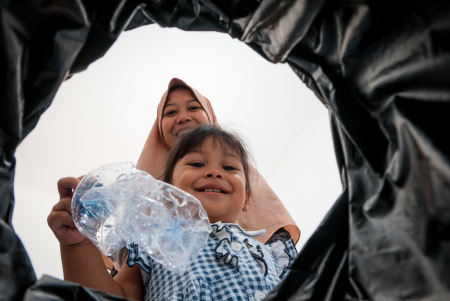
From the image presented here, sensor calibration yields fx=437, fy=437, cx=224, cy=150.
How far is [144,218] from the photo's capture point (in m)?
0.69

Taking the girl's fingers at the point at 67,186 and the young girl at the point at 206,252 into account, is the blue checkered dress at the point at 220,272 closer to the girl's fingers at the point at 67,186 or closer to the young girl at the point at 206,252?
the young girl at the point at 206,252

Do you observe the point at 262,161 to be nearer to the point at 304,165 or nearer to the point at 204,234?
the point at 304,165

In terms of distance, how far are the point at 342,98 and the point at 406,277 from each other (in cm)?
17

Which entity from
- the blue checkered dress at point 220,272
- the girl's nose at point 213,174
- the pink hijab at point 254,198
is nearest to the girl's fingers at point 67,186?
the blue checkered dress at point 220,272

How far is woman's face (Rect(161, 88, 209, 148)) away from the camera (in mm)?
1230

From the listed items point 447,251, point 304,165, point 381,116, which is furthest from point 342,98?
point 304,165

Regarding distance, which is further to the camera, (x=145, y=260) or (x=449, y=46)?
(x=145, y=260)

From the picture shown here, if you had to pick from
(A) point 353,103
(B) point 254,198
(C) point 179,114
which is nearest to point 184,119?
(C) point 179,114

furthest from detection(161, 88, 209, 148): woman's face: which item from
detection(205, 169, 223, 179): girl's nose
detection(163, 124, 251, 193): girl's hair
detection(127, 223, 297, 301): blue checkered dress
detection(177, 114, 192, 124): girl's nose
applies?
detection(127, 223, 297, 301): blue checkered dress

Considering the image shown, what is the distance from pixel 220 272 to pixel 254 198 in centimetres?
51

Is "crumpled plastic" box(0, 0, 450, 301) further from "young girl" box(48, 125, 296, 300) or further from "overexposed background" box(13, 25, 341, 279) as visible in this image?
"overexposed background" box(13, 25, 341, 279)

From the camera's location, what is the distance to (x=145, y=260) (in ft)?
2.51

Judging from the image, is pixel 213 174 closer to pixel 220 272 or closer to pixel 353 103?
pixel 220 272

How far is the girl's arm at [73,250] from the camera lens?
0.65 meters
